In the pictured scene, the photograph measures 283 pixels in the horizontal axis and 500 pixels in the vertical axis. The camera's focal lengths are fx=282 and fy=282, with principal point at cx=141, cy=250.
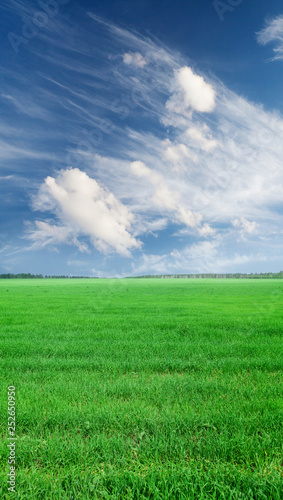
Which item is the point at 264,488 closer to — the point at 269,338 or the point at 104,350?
Result: the point at 104,350

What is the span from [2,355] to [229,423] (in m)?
6.57

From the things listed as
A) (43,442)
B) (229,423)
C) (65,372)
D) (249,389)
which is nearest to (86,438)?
(43,442)

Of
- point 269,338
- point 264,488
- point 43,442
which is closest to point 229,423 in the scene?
point 264,488

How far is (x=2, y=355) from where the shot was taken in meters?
8.09

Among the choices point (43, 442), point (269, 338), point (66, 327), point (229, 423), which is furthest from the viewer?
point (66, 327)

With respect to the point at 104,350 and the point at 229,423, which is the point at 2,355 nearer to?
the point at 104,350

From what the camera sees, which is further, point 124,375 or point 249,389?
point 124,375

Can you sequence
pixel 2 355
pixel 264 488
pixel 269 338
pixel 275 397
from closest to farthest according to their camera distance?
1. pixel 264 488
2. pixel 275 397
3. pixel 2 355
4. pixel 269 338
